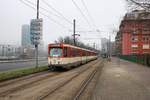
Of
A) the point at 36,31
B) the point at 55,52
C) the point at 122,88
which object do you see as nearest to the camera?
the point at 122,88

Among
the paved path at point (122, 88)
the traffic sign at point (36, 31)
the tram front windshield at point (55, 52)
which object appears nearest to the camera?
the paved path at point (122, 88)

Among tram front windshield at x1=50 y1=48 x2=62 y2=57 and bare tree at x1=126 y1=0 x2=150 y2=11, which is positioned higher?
bare tree at x1=126 y1=0 x2=150 y2=11

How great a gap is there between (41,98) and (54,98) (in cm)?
52

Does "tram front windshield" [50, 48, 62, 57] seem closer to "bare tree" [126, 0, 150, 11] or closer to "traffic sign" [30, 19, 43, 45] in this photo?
"traffic sign" [30, 19, 43, 45]

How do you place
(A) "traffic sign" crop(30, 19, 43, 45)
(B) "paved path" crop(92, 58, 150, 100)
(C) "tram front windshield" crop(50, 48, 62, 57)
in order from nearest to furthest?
(B) "paved path" crop(92, 58, 150, 100) → (A) "traffic sign" crop(30, 19, 43, 45) → (C) "tram front windshield" crop(50, 48, 62, 57)

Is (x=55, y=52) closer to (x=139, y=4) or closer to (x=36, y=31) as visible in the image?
(x=36, y=31)

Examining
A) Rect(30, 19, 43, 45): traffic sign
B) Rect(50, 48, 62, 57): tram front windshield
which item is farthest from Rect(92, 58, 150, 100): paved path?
Rect(30, 19, 43, 45): traffic sign

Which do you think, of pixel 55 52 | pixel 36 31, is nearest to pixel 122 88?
pixel 55 52

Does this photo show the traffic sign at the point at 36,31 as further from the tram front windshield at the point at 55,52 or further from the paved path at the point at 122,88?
the paved path at the point at 122,88

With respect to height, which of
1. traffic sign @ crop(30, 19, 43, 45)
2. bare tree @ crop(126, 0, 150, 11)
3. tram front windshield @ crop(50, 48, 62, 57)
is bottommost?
tram front windshield @ crop(50, 48, 62, 57)

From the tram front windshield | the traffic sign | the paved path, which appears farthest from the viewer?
the tram front windshield

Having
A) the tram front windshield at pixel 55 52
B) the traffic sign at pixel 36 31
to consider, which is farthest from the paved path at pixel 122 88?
the traffic sign at pixel 36 31

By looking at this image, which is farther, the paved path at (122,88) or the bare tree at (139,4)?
the bare tree at (139,4)

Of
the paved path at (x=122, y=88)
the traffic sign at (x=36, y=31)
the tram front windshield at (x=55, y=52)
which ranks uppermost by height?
the traffic sign at (x=36, y=31)
